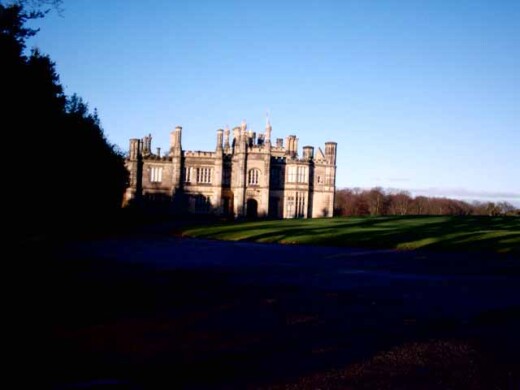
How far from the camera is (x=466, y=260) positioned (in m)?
18.5

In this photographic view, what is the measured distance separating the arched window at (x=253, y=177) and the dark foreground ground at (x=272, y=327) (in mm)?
38525

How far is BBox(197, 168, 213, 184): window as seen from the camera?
56.3 meters

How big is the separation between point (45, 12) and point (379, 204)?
8074 cm

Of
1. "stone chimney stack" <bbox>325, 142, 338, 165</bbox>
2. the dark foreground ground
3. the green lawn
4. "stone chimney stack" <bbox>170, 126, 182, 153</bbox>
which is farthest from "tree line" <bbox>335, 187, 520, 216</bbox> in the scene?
the dark foreground ground

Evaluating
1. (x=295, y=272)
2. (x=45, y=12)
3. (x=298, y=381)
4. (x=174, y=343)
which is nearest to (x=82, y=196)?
(x=45, y=12)

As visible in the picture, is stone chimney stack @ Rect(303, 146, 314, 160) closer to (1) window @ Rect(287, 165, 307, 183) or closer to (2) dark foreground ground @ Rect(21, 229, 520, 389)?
(1) window @ Rect(287, 165, 307, 183)

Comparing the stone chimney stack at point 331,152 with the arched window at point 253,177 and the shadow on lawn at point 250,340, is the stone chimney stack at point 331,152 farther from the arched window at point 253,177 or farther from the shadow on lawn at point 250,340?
the shadow on lawn at point 250,340

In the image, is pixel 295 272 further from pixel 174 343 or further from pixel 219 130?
pixel 219 130

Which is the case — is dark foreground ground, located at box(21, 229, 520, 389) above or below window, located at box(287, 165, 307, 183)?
below

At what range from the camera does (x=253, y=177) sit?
54.2 m

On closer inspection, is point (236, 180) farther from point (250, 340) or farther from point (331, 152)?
point (250, 340)

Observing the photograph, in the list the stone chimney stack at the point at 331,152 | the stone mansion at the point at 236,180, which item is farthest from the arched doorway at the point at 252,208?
the stone chimney stack at the point at 331,152

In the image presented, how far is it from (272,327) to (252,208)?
47.1 metres

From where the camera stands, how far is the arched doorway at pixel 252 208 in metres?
54.9
